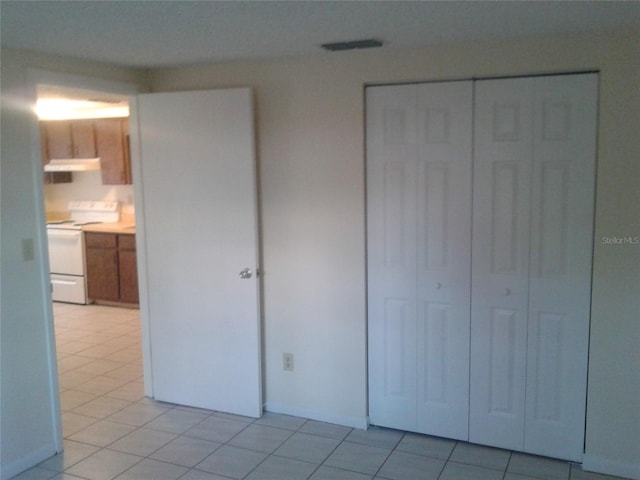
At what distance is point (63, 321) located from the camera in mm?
6078

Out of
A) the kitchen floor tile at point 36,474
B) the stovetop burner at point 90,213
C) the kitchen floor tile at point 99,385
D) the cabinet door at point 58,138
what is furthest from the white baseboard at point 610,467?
the cabinet door at point 58,138

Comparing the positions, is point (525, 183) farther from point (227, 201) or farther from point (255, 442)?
point (255, 442)

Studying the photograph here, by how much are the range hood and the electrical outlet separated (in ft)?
13.7

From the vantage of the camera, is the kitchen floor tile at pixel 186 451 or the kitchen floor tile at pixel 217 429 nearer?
the kitchen floor tile at pixel 186 451

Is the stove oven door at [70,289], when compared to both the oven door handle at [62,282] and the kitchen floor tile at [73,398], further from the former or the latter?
the kitchen floor tile at [73,398]

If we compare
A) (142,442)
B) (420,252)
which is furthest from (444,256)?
(142,442)

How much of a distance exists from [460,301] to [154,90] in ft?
7.89

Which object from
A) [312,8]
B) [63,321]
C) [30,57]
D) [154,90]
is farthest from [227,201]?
[63,321]

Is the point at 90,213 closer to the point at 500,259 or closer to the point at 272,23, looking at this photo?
the point at 272,23

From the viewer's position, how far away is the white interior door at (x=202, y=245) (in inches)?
140

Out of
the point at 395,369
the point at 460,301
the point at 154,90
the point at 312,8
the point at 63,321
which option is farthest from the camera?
the point at 63,321

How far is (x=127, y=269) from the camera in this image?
21.0 feet

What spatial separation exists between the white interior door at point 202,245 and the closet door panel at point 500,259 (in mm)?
Answer: 1335

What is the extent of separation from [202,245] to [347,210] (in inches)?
38.7
